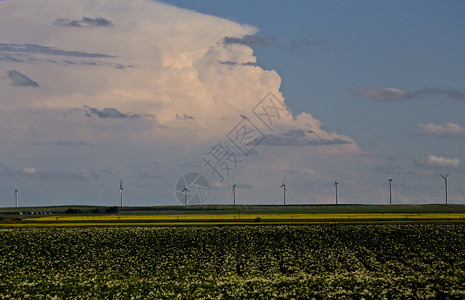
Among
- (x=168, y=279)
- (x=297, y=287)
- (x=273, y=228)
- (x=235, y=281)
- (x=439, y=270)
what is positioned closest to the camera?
(x=297, y=287)

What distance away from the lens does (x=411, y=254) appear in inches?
2643

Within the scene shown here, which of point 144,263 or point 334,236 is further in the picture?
point 334,236

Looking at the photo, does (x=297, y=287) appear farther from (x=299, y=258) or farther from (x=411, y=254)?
(x=411, y=254)

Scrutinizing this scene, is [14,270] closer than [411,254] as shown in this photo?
Yes

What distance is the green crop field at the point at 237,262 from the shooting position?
138 ft

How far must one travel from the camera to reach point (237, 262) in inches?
2477

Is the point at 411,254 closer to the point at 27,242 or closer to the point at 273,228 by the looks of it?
the point at 273,228

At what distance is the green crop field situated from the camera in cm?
4212

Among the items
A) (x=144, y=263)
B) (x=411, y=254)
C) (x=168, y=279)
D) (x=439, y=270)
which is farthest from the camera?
(x=411, y=254)

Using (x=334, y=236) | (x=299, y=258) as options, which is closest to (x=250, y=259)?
(x=299, y=258)

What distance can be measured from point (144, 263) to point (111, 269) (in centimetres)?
391

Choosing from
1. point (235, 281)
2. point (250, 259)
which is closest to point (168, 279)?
point (235, 281)

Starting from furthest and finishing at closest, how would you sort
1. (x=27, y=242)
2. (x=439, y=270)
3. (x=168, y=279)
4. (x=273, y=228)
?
(x=273, y=228), (x=27, y=242), (x=439, y=270), (x=168, y=279)

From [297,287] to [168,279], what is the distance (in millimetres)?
15177
